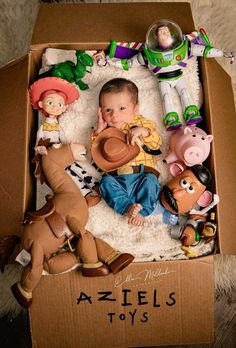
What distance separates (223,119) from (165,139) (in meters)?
0.16

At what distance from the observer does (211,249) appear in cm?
108

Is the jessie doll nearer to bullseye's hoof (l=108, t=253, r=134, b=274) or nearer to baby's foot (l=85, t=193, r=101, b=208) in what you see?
baby's foot (l=85, t=193, r=101, b=208)

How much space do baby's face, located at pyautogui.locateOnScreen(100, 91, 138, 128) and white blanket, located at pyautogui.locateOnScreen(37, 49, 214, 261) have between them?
67 mm

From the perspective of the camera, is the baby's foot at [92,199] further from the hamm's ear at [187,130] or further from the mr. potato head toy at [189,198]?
the hamm's ear at [187,130]

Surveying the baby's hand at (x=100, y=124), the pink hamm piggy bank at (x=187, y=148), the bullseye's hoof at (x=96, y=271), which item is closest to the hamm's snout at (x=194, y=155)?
the pink hamm piggy bank at (x=187, y=148)

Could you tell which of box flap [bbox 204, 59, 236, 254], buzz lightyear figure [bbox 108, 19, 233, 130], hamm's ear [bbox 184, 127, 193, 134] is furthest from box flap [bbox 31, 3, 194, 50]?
hamm's ear [bbox 184, 127, 193, 134]

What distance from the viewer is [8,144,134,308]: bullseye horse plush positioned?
3.28 feet

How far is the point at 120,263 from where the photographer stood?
1.01 m

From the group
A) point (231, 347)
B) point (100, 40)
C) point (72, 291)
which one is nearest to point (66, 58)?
point (100, 40)

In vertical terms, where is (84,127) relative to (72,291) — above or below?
above

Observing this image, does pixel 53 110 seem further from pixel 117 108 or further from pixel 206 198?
pixel 206 198

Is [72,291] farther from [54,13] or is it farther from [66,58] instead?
[54,13]

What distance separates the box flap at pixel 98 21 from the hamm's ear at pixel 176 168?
35cm

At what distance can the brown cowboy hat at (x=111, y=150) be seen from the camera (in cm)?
108
